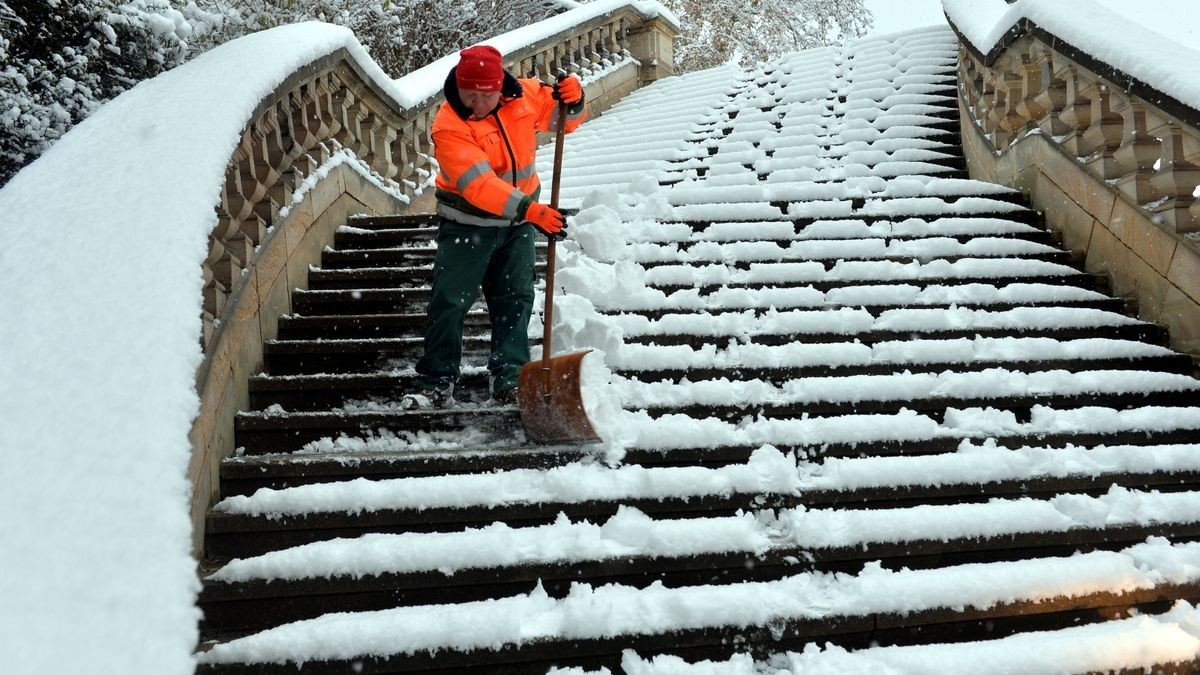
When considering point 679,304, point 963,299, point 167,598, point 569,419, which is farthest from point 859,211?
point 167,598

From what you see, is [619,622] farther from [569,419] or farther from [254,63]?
[254,63]

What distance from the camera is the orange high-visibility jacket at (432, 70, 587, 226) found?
11.2 feet

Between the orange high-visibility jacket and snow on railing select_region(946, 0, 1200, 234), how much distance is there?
291cm

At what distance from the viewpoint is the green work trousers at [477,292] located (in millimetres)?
3609

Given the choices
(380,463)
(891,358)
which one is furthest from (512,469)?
(891,358)

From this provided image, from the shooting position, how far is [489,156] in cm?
365

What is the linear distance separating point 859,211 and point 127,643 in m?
4.60

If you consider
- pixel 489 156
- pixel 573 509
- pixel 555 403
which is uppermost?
pixel 489 156

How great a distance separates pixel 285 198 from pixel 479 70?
1.46m

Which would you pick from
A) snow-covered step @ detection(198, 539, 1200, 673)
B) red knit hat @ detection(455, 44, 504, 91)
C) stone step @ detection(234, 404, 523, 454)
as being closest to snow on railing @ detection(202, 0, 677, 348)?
stone step @ detection(234, 404, 523, 454)

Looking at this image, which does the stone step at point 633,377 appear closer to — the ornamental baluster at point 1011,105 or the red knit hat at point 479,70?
the red knit hat at point 479,70

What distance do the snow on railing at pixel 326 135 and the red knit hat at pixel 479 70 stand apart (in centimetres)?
96

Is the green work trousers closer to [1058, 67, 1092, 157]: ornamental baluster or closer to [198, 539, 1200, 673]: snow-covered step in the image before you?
[198, 539, 1200, 673]: snow-covered step

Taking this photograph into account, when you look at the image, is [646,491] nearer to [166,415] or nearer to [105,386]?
[166,415]
